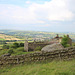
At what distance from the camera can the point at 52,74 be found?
6641mm

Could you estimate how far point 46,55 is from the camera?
420 inches

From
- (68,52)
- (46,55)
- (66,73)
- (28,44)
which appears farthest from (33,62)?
(28,44)

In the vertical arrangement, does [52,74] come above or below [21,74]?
above

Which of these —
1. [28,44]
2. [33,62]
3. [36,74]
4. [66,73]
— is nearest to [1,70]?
[33,62]

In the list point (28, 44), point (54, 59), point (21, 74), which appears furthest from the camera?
point (28, 44)

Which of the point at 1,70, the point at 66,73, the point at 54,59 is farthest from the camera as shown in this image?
the point at 54,59

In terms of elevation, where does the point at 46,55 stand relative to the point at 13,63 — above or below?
above

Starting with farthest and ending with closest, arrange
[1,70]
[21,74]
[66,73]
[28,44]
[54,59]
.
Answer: [28,44]
[54,59]
[1,70]
[21,74]
[66,73]

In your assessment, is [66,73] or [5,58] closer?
[66,73]

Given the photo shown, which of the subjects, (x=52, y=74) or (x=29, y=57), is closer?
(x=52, y=74)

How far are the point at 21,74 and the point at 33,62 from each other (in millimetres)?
2706

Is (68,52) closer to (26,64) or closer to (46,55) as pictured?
(46,55)

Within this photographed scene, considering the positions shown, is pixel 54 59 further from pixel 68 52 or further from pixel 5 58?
pixel 5 58

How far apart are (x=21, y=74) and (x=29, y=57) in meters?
2.75
